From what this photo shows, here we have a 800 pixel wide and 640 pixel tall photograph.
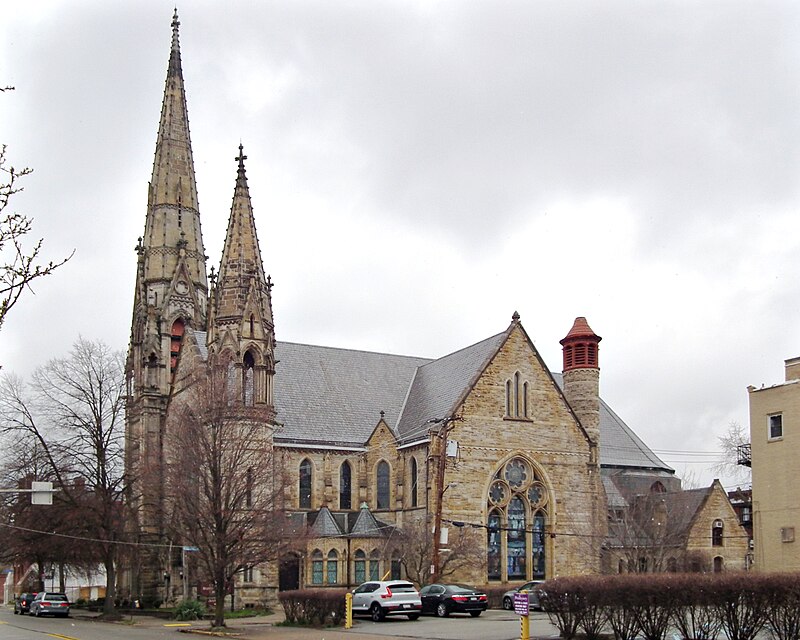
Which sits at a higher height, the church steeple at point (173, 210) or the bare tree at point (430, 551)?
the church steeple at point (173, 210)

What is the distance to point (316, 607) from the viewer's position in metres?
35.0

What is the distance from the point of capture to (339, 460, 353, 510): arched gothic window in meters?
53.9

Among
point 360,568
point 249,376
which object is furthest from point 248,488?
point 360,568

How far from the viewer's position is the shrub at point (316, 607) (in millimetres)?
→ 34719

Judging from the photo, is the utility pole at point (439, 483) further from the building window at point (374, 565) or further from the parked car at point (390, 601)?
the parked car at point (390, 601)

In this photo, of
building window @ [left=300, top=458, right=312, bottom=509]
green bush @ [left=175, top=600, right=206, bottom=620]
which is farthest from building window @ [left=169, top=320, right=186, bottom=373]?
green bush @ [left=175, top=600, right=206, bottom=620]

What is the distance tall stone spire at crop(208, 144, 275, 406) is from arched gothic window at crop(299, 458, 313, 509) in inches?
194

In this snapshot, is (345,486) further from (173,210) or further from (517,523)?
(173,210)

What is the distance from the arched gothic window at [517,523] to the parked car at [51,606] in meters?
21.5

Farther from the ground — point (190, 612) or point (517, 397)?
point (517, 397)

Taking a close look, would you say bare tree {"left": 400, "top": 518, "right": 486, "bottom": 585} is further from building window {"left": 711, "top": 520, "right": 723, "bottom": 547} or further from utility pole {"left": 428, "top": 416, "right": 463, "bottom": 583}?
building window {"left": 711, "top": 520, "right": 723, "bottom": 547}

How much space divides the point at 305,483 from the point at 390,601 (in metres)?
17.4

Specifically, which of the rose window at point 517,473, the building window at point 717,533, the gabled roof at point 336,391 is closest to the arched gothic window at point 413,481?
the gabled roof at point 336,391

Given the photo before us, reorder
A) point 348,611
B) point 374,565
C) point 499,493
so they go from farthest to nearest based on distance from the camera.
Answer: point 499,493 → point 374,565 → point 348,611
